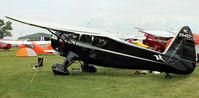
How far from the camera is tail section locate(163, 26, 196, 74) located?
10359 mm

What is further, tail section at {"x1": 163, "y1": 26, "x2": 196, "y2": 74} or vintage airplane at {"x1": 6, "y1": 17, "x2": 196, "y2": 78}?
vintage airplane at {"x1": 6, "y1": 17, "x2": 196, "y2": 78}

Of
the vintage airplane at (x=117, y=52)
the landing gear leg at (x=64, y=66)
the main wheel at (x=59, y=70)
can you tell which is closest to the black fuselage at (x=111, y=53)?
the vintage airplane at (x=117, y=52)

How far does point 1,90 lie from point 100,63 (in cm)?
455

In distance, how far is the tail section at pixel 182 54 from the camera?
10359 millimetres

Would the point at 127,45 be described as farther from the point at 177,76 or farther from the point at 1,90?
the point at 1,90

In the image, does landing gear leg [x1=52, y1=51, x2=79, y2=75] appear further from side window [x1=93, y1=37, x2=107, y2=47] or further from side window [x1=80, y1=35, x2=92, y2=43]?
side window [x1=93, y1=37, x2=107, y2=47]

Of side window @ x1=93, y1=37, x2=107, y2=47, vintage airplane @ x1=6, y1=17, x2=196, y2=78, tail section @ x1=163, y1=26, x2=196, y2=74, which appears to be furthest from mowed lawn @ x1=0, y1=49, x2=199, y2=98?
side window @ x1=93, y1=37, x2=107, y2=47

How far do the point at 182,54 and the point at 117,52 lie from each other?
2.44 meters

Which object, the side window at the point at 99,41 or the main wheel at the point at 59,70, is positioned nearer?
the main wheel at the point at 59,70

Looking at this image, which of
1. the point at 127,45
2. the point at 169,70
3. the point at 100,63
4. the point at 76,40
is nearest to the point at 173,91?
the point at 169,70

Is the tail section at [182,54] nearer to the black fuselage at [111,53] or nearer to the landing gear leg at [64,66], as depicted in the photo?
the black fuselage at [111,53]

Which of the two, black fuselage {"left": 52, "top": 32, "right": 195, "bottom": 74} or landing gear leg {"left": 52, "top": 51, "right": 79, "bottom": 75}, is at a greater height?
black fuselage {"left": 52, "top": 32, "right": 195, "bottom": 74}

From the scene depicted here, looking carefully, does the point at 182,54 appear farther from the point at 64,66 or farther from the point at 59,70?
the point at 59,70

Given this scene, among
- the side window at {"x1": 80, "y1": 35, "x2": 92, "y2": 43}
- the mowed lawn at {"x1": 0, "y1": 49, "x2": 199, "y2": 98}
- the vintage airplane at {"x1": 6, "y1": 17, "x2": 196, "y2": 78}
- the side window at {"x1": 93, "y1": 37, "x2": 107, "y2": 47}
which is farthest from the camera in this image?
the side window at {"x1": 80, "y1": 35, "x2": 92, "y2": 43}
